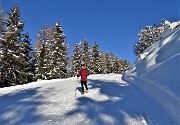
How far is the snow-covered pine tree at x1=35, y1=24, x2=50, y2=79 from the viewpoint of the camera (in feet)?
152

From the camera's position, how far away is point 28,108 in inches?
489

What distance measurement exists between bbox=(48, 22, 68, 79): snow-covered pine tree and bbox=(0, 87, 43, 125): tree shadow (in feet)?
104

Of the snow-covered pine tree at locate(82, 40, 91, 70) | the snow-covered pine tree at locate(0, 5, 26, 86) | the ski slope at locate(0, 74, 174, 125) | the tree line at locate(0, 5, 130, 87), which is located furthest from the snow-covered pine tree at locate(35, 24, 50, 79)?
the ski slope at locate(0, 74, 174, 125)

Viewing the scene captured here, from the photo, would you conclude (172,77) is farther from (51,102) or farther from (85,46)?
(85,46)

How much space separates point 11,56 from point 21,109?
2513 centimetres

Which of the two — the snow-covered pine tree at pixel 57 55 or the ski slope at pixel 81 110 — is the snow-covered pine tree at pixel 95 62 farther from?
the ski slope at pixel 81 110

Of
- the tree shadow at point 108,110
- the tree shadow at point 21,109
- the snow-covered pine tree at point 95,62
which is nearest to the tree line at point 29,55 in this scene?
the snow-covered pine tree at point 95,62

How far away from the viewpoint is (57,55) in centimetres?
5112

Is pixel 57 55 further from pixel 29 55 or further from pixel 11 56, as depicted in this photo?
pixel 11 56

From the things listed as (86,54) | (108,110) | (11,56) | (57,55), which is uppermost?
(86,54)

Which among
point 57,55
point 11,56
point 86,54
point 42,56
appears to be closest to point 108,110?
point 11,56

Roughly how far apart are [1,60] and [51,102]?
Answer: 2346 centimetres

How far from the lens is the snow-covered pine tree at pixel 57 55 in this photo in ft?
159

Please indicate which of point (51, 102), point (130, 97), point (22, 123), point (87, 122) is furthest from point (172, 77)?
point (22, 123)
